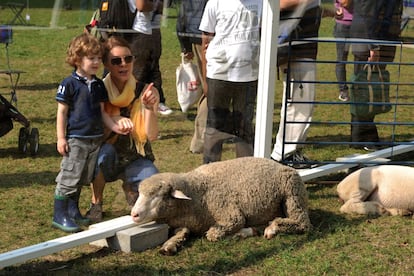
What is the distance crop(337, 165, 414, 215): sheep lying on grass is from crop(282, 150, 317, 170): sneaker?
0.49 metres

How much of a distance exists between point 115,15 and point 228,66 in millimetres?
1049

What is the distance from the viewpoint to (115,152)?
446 cm

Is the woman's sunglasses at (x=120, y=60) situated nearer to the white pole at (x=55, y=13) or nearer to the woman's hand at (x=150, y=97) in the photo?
the woman's hand at (x=150, y=97)

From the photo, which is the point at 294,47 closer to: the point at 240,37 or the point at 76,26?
the point at 240,37

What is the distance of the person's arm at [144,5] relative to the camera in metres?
4.34

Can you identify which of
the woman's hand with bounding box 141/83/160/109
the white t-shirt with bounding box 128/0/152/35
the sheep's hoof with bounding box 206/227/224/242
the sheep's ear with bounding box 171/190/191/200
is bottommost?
the sheep's hoof with bounding box 206/227/224/242

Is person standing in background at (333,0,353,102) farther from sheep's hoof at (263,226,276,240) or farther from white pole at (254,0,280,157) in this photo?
sheep's hoof at (263,226,276,240)

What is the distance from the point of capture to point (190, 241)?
4.50 m

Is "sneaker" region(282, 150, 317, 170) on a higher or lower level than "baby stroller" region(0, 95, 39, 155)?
lower

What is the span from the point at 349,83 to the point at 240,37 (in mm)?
1371

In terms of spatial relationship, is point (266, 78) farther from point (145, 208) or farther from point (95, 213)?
A: point (95, 213)

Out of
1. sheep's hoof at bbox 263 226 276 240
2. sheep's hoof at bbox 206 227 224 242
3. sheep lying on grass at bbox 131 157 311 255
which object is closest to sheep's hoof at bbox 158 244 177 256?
sheep lying on grass at bbox 131 157 311 255

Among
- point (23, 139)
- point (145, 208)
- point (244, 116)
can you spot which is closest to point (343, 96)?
point (244, 116)

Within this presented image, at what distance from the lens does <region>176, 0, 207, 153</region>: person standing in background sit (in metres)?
4.76
